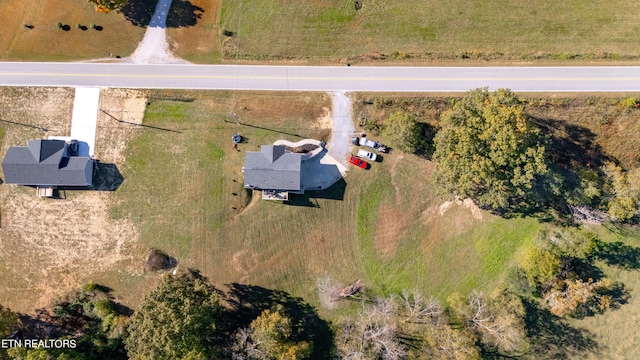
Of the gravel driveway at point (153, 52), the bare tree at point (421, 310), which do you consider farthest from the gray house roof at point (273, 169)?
the bare tree at point (421, 310)

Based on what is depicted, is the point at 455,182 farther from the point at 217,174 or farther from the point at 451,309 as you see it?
the point at 217,174

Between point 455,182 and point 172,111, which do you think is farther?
point 172,111

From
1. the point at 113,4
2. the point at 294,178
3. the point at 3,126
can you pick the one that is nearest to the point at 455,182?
the point at 294,178

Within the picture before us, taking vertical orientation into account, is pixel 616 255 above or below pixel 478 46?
below

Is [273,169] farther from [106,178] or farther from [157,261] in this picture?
[106,178]

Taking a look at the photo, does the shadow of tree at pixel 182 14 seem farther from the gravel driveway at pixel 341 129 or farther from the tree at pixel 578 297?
the tree at pixel 578 297
